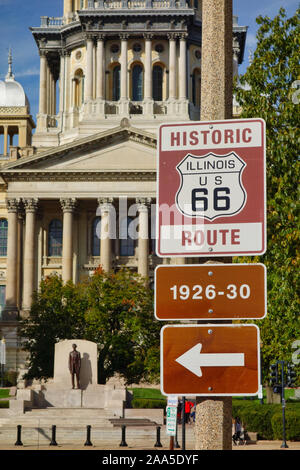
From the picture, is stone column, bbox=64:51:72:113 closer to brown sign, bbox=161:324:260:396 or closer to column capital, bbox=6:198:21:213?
column capital, bbox=6:198:21:213

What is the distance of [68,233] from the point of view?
78188 mm

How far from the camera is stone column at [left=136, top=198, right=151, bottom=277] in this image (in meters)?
75.6

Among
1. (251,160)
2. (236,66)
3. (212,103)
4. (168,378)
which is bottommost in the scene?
(168,378)

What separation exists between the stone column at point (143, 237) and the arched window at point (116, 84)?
78.6ft

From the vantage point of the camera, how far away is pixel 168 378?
5316 mm

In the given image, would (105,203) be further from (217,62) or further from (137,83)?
(217,62)

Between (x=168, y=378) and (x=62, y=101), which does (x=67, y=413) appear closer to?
(x=168, y=378)

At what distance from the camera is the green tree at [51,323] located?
56.6 meters

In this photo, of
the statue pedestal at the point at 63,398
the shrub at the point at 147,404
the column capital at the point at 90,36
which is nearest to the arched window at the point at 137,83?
the column capital at the point at 90,36

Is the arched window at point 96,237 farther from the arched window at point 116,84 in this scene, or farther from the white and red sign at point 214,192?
the white and red sign at point 214,192

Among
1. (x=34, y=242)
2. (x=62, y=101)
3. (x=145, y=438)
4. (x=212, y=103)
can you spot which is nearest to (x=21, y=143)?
(x=62, y=101)

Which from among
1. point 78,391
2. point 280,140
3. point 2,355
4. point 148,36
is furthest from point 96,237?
point 280,140

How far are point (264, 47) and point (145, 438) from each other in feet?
60.0

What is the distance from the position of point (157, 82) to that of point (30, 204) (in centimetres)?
2712
